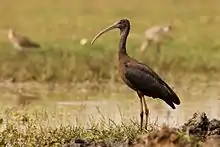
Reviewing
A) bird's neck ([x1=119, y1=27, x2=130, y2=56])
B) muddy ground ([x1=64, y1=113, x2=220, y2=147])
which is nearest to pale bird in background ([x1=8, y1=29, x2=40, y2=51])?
bird's neck ([x1=119, y1=27, x2=130, y2=56])

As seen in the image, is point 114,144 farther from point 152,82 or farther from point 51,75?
point 51,75

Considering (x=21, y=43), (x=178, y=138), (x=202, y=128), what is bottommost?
(x=178, y=138)

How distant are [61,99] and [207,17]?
927cm

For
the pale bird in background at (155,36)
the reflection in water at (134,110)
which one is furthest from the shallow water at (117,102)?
the pale bird in background at (155,36)

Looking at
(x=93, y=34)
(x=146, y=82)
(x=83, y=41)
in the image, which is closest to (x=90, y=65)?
(x=83, y=41)

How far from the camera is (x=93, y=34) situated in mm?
21031

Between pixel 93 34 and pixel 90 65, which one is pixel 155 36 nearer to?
pixel 93 34

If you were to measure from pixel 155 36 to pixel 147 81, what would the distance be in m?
8.86

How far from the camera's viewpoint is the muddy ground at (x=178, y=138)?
25.5ft

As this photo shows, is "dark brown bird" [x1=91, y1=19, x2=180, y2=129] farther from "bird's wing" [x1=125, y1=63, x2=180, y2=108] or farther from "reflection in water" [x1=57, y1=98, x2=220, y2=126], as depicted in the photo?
"reflection in water" [x1=57, y1=98, x2=220, y2=126]

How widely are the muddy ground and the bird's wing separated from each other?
42.6 inches

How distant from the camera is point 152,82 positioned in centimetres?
1101

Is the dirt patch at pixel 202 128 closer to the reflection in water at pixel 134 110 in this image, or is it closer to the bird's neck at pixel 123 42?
the bird's neck at pixel 123 42

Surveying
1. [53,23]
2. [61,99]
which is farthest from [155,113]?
[53,23]
